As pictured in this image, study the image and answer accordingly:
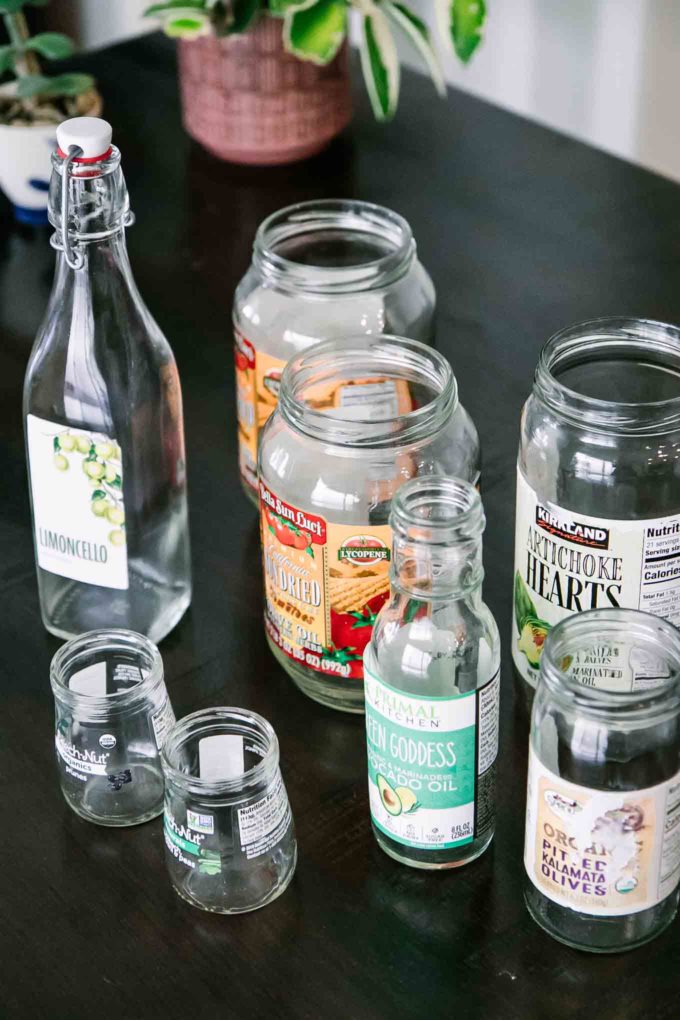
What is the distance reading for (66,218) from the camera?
858 mm

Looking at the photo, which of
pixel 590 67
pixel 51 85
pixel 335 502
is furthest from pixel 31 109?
pixel 590 67

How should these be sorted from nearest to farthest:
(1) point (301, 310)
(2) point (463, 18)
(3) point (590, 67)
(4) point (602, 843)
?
(4) point (602, 843) → (1) point (301, 310) → (2) point (463, 18) → (3) point (590, 67)

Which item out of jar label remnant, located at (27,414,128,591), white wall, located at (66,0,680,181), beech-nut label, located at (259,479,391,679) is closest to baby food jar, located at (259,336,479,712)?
beech-nut label, located at (259,479,391,679)

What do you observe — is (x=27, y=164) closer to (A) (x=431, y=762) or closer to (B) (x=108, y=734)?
(B) (x=108, y=734)

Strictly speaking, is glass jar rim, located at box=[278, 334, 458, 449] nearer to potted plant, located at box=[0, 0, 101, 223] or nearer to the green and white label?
the green and white label

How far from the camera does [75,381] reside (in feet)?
3.10

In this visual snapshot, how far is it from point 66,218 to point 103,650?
25 cm

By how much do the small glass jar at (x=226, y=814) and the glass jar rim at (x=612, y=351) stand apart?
0.80 ft

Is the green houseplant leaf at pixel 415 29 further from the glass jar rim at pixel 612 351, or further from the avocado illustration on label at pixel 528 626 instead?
the avocado illustration on label at pixel 528 626

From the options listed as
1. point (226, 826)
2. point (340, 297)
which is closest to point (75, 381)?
point (340, 297)

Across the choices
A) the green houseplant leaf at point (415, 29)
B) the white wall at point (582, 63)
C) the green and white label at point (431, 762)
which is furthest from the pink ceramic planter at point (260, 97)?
the white wall at point (582, 63)

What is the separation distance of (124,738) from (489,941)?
0.23 meters

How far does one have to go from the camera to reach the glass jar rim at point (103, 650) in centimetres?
83

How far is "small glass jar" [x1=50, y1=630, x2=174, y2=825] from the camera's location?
0.83 m
